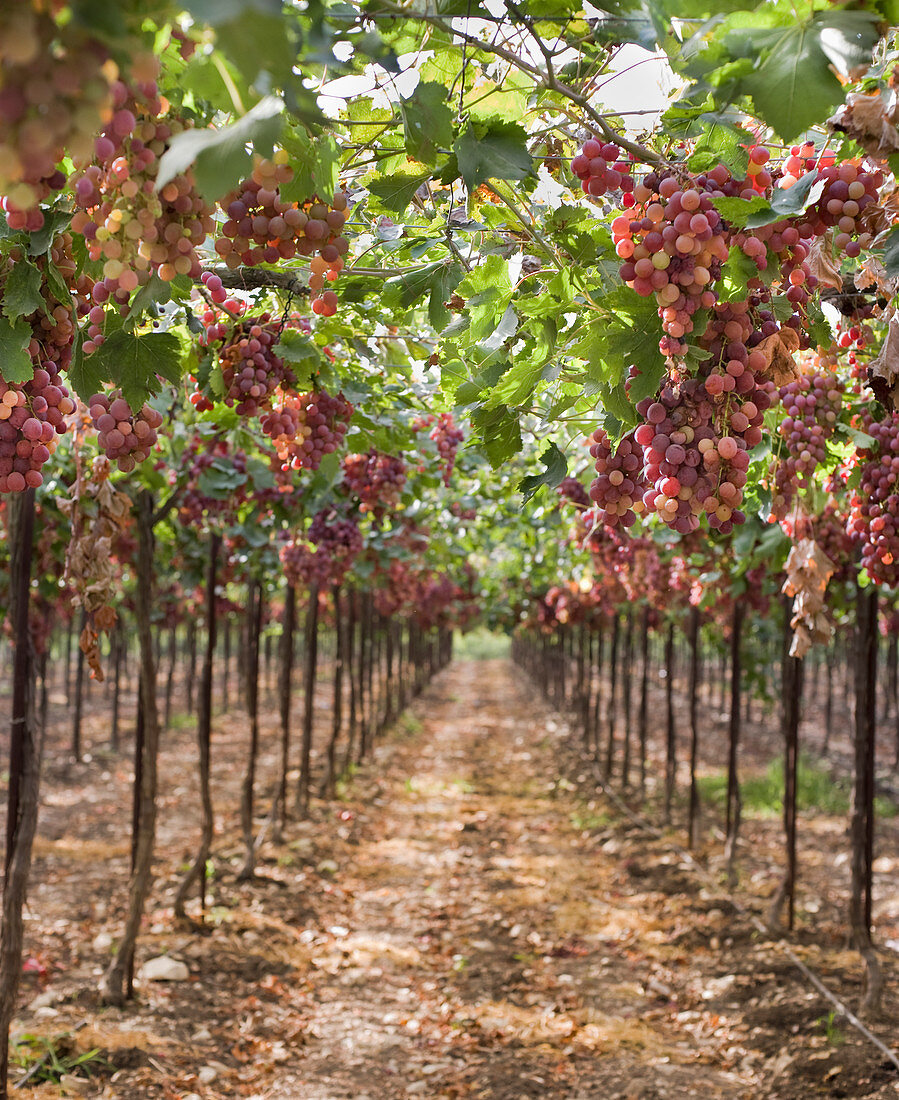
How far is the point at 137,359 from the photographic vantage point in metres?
1.81

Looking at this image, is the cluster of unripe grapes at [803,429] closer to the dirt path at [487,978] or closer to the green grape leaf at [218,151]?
the green grape leaf at [218,151]

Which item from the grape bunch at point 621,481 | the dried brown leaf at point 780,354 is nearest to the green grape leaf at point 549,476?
the grape bunch at point 621,481

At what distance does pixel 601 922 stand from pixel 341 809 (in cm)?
456

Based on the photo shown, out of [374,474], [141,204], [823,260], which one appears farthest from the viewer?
[374,474]

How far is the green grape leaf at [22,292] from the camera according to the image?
1713mm

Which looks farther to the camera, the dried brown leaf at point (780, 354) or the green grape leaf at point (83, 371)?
the green grape leaf at point (83, 371)

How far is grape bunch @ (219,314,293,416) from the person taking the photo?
2.54m

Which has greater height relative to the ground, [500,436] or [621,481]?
[500,436]

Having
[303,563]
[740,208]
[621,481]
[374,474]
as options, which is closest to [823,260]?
[740,208]

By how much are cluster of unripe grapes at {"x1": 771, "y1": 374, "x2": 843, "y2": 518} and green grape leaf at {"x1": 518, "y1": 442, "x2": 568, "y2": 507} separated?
97 cm

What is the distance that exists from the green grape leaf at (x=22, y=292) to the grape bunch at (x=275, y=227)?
0.41 meters

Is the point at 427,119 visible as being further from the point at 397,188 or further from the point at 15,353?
the point at 15,353

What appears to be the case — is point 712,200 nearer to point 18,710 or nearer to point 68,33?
point 68,33

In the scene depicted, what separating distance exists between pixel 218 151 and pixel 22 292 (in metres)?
0.87
